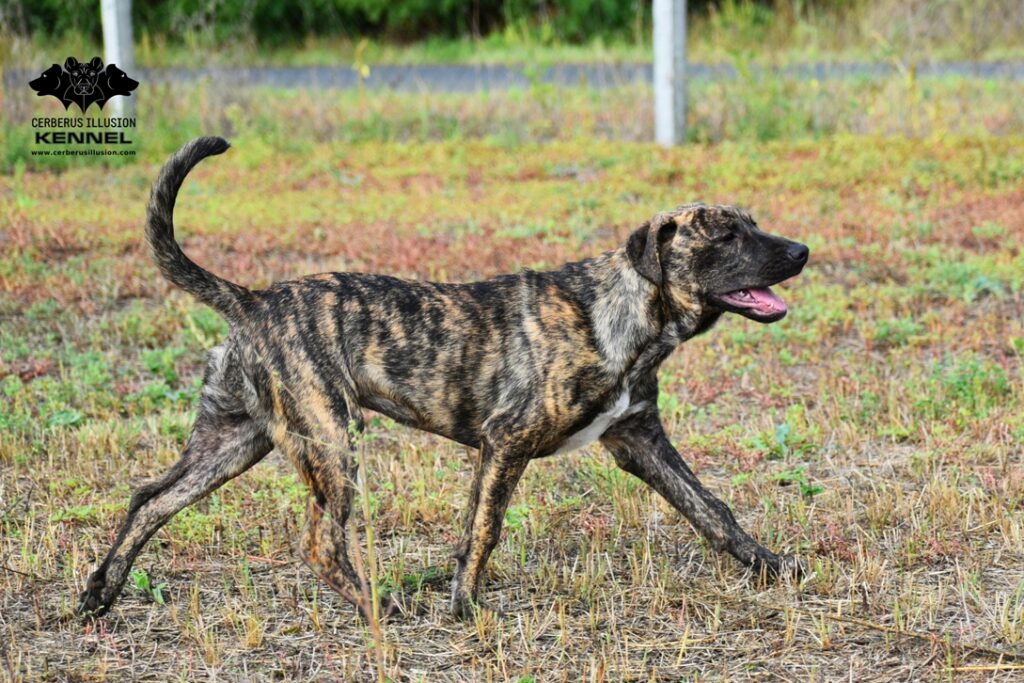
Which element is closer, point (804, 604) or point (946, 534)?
point (804, 604)

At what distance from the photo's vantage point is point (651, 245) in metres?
5.30

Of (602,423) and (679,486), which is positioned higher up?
(602,423)

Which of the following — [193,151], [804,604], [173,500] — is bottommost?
[804,604]

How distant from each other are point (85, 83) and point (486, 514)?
11689mm

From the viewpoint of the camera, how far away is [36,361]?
8320 mm

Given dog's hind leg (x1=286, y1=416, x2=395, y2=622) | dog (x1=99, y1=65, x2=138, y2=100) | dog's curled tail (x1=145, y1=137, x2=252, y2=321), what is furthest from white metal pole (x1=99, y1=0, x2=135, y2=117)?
dog's hind leg (x1=286, y1=416, x2=395, y2=622)

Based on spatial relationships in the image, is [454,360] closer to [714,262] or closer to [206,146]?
[714,262]

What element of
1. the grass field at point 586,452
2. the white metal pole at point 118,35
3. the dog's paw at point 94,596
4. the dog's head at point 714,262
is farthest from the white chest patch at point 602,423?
the white metal pole at point 118,35

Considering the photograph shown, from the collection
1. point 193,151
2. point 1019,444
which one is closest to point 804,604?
point 1019,444

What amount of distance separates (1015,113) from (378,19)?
1911cm

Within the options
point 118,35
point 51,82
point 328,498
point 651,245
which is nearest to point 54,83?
point 51,82

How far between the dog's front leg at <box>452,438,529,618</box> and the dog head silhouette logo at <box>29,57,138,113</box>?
34.0 ft

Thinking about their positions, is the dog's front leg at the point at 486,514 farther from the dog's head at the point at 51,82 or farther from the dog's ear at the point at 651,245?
the dog's head at the point at 51,82

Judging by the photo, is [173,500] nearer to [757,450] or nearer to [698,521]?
[698,521]
